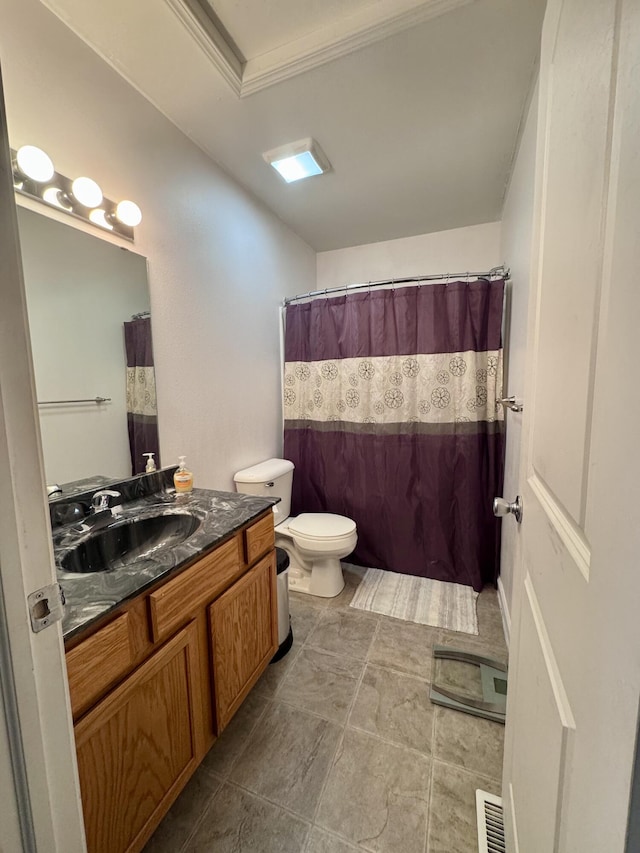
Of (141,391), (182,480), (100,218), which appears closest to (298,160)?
(100,218)

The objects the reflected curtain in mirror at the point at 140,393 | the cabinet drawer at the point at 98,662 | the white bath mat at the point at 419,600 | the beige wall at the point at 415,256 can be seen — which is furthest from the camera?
the beige wall at the point at 415,256

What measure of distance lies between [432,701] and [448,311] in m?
1.96

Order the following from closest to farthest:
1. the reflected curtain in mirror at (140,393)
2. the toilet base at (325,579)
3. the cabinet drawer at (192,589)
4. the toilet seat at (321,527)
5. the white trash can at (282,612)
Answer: the cabinet drawer at (192,589)
the reflected curtain in mirror at (140,393)
the white trash can at (282,612)
the toilet seat at (321,527)
the toilet base at (325,579)

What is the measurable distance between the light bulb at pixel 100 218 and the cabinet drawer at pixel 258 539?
1287mm

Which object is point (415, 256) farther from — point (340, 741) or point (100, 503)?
point (340, 741)

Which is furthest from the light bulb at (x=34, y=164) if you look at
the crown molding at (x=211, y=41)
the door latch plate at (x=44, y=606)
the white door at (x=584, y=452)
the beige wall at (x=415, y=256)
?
Answer: the beige wall at (x=415, y=256)

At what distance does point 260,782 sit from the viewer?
3.60ft

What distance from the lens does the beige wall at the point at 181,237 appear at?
110 cm

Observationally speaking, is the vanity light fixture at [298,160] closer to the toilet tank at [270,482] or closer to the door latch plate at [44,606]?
the toilet tank at [270,482]

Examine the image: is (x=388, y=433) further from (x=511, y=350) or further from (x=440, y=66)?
(x=440, y=66)

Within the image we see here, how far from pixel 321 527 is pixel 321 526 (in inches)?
0.5

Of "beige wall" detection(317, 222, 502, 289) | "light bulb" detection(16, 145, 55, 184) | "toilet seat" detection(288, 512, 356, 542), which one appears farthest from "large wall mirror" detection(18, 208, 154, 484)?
"beige wall" detection(317, 222, 502, 289)

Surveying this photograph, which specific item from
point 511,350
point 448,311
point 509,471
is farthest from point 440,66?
point 509,471

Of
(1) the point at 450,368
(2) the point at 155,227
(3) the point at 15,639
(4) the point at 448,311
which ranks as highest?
(2) the point at 155,227
